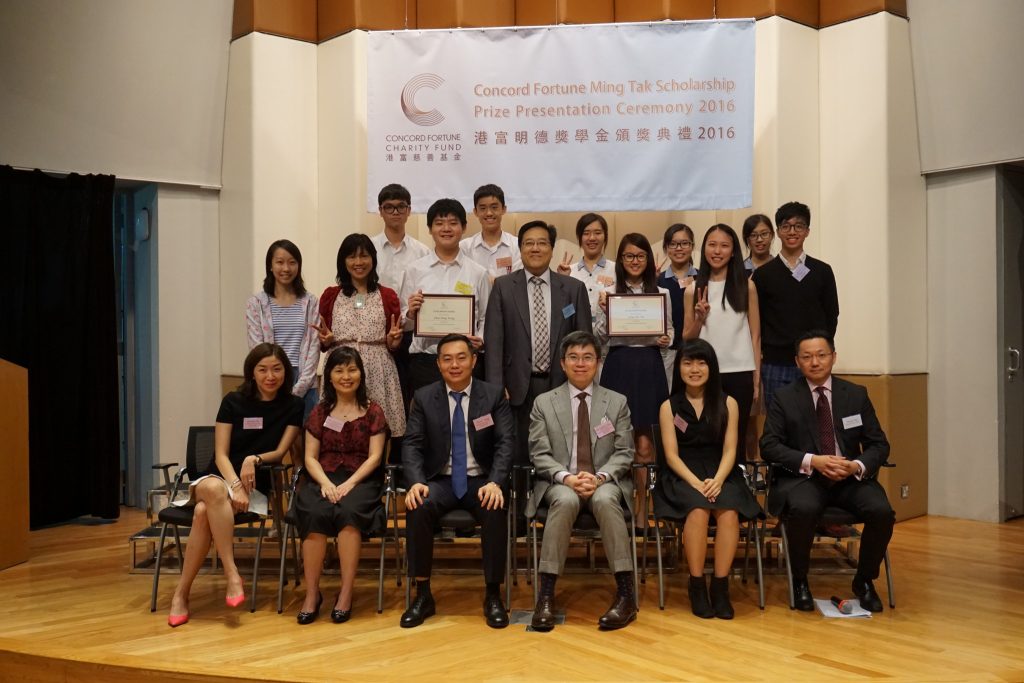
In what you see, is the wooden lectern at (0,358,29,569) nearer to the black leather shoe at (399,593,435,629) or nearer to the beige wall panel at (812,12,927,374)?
the black leather shoe at (399,593,435,629)

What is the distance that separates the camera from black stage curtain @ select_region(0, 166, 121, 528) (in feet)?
19.8

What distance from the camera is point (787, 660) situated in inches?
135

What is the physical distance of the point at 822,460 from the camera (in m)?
4.17

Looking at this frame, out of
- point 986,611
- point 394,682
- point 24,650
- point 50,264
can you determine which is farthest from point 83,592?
point 986,611

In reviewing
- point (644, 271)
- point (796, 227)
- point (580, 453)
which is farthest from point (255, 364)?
point (796, 227)

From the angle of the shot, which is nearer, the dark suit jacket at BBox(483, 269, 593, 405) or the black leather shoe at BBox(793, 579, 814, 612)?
the black leather shoe at BBox(793, 579, 814, 612)

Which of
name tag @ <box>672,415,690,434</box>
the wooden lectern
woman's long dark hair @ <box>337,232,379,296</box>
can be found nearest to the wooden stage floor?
the wooden lectern

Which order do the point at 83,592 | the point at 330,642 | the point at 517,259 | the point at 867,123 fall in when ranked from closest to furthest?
1. the point at 330,642
2. the point at 83,592
3. the point at 517,259
4. the point at 867,123

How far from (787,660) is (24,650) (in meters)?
3.07

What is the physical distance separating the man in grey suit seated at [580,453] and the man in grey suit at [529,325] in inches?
10.5

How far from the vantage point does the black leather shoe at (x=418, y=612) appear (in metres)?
3.93

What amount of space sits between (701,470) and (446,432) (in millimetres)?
1277

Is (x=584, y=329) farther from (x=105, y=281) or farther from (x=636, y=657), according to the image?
(x=105, y=281)

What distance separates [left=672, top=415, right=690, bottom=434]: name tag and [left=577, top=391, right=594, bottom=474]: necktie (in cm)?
44
